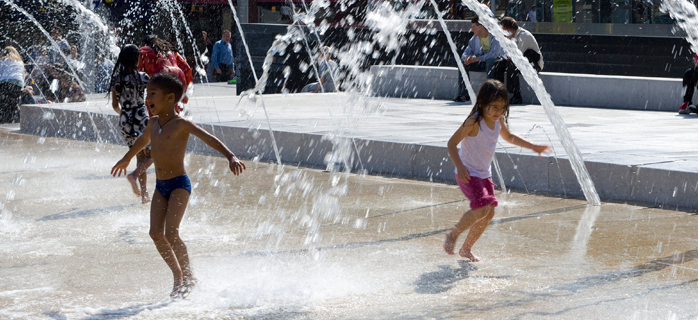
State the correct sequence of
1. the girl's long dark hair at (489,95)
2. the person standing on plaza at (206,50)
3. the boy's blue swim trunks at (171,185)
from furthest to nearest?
1. the person standing on plaza at (206,50)
2. the girl's long dark hair at (489,95)
3. the boy's blue swim trunks at (171,185)

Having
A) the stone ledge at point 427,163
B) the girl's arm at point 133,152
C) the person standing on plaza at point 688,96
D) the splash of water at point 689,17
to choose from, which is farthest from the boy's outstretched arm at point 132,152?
the person standing on plaza at point 688,96

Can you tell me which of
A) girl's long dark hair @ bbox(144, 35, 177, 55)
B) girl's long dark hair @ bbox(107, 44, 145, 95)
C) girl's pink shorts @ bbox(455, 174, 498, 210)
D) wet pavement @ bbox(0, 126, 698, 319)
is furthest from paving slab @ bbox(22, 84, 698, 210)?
girl's long dark hair @ bbox(107, 44, 145, 95)

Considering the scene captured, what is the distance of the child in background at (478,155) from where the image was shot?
15.6 feet

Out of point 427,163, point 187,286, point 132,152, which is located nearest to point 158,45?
point 427,163

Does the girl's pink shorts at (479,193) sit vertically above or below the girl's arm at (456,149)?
below

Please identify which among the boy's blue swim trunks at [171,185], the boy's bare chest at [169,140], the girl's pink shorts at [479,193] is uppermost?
the boy's bare chest at [169,140]

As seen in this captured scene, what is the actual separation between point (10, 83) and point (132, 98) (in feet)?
25.9

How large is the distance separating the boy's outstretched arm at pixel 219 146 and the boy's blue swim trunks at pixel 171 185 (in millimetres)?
230

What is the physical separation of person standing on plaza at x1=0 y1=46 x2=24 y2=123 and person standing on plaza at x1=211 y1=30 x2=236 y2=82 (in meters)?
9.65

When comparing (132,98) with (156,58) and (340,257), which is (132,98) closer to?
(156,58)

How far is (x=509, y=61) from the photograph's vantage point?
14.1 meters

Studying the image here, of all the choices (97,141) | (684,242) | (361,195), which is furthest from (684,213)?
(97,141)

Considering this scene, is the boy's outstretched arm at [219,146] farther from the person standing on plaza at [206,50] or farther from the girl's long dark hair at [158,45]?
the person standing on plaza at [206,50]

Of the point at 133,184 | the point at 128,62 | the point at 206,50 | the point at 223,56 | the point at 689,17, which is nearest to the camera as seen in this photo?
the point at 133,184
